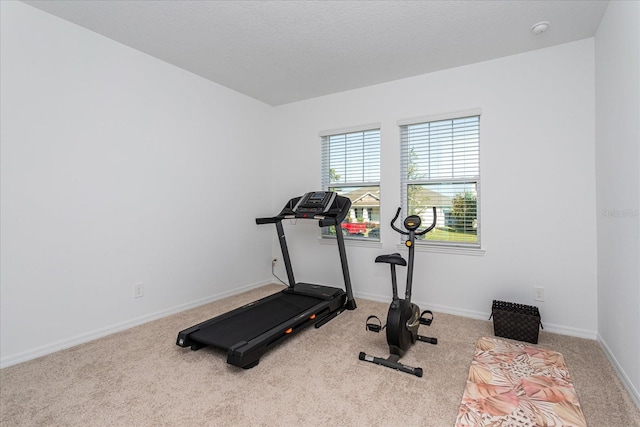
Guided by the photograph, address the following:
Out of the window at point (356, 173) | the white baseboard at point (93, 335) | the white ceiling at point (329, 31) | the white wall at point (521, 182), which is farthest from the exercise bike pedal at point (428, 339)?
the white ceiling at point (329, 31)

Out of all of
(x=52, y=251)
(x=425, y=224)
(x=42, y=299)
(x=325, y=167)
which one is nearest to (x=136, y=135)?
(x=52, y=251)

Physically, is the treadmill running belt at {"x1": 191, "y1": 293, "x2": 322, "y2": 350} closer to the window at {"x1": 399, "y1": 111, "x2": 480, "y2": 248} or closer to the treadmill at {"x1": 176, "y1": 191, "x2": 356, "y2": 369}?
the treadmill at {"x1": 176, "y1": 191, "x2": 356, "y2": 369}

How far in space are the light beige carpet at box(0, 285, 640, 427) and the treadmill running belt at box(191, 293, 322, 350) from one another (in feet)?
0.45

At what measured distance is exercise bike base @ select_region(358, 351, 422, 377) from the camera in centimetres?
209

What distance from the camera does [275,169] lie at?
4.54 metres

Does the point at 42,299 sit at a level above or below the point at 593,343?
above

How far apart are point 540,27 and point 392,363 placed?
9.24 ft

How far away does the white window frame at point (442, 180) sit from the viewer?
316 cm

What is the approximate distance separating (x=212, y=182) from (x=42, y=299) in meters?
1.88

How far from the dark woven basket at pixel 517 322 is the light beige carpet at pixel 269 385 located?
0.12 meters

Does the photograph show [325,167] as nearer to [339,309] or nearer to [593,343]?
[339,309]

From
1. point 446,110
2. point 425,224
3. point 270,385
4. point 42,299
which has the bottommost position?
point 270,385

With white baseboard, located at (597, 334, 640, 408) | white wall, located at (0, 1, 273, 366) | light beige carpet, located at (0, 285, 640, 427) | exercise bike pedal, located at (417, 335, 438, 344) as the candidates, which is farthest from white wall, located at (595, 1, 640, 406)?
white wall, located at (0, 1, 273, 366)

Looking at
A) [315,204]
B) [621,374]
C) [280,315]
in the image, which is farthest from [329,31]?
[621,374]
